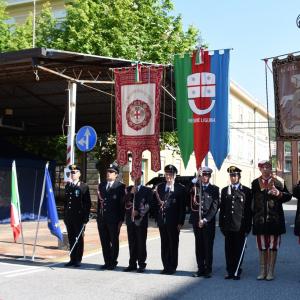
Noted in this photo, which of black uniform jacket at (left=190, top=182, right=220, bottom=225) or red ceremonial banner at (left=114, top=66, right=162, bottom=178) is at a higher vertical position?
red ceremonial banner at (left=114, top=66, right=162, bottom=178)

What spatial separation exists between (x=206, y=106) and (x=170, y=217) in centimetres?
233

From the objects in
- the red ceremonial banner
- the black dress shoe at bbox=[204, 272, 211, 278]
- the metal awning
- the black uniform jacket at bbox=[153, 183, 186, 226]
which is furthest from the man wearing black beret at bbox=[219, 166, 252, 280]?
the metal awning

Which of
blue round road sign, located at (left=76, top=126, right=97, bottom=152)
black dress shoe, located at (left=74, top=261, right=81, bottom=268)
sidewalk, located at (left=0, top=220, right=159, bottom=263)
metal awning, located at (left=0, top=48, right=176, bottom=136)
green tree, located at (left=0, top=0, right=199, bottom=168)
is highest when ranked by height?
green tree, located at (left=0, top=0, right=199, bottom=168)

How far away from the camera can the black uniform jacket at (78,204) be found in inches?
363

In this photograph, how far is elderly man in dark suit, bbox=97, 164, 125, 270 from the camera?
880 cm

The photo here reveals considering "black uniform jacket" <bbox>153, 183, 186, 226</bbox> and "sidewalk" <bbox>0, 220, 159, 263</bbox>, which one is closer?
"black uniform jacket" <bbox>153, 183, 186, 226</bbox>

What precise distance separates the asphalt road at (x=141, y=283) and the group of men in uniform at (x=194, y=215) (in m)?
0.32

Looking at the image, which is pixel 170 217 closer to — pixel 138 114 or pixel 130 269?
pixel 130 269

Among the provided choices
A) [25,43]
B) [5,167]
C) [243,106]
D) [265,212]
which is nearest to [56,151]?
[25,43]

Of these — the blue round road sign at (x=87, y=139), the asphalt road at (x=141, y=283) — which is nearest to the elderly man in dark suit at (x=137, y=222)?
the asphalt road at (x=141, y=283)

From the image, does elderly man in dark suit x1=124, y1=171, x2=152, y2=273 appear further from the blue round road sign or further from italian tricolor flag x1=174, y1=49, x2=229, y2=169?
the blue round road sign

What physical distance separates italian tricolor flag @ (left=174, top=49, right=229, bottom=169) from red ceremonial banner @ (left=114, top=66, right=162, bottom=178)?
0.67m

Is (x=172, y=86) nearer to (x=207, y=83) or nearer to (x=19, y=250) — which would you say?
(x=207, y=83)

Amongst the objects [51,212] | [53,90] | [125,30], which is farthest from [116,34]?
[51,212]
